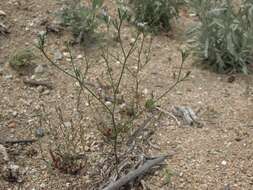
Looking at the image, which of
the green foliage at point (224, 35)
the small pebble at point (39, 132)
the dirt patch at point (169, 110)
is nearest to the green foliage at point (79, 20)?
the dirt patch at point (169, 110)

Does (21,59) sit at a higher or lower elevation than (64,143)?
higher

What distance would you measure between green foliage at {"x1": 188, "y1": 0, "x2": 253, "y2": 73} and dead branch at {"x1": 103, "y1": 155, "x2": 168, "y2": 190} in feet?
4.10

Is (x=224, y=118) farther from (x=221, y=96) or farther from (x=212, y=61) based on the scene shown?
(x=212, y=61)

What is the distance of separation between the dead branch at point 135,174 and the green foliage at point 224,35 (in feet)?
4.10

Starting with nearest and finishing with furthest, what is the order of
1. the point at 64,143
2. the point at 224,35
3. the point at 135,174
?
the point at 135,174 → the point at 64,143 → the point at 224,35

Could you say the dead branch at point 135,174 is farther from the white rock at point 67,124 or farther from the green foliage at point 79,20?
the green foliage at point 79,20

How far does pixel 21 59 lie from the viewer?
403cm

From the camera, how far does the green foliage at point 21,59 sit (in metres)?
4.01

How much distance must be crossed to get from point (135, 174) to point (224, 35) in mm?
1637

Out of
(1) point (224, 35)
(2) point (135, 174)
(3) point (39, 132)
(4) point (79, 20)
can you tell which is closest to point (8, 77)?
(3) point (39, 132)

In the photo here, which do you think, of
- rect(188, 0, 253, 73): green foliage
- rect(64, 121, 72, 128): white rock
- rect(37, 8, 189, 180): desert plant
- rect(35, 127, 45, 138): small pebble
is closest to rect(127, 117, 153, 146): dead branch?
rect(37, 8, 189, 180): desert plant

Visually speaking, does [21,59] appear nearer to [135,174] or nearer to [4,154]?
[4,154]

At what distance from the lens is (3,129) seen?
349 centimetres

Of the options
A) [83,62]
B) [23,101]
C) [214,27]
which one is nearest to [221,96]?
[214,27]
